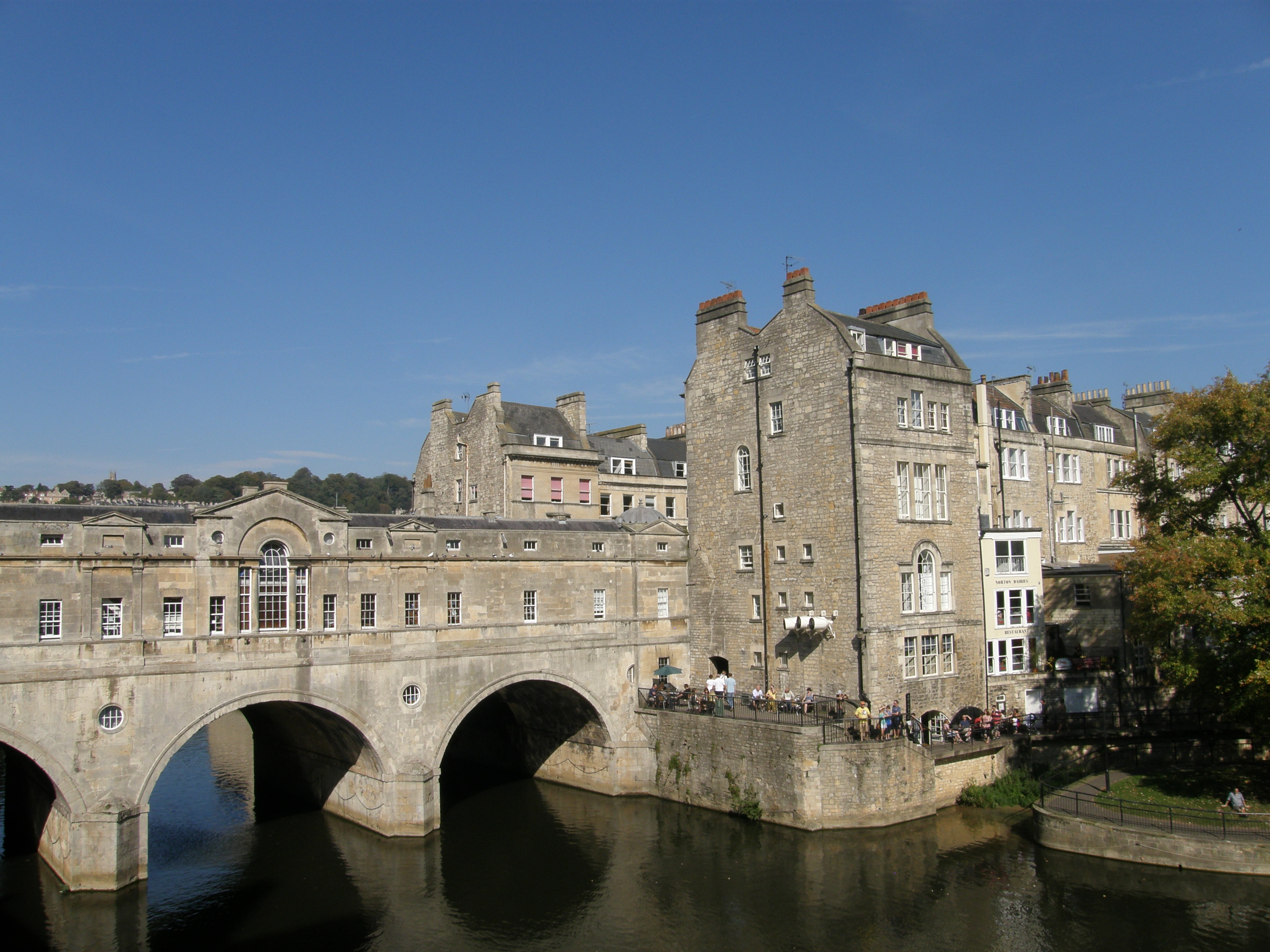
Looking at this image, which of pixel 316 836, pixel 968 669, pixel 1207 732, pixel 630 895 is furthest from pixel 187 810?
pixel 1207 732

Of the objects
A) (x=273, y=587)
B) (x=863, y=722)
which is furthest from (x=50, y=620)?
(x=863, y=722)

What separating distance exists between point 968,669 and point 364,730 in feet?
72.4

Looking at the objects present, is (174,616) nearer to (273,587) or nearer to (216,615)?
(216,615)

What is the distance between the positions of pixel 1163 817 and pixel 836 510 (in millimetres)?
13656

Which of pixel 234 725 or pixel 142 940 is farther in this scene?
pixel 234 725

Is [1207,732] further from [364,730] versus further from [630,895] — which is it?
[364,730]

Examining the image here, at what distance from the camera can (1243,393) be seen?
1134 inches

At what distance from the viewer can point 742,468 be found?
3888 centimetres

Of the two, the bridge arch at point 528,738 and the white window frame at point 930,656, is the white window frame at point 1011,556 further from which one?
the bridge arch at point 528,738

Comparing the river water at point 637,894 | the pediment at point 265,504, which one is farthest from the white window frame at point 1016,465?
the pediment at point 265,504

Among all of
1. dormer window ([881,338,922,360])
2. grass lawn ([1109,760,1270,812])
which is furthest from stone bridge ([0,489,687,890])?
grass lawn ([1109,760,1270,812])

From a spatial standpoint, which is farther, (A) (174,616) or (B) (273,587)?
(B) (273,587)

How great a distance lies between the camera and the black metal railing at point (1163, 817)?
26.4 m

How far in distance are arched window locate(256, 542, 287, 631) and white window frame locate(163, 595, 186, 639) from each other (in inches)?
86.1
